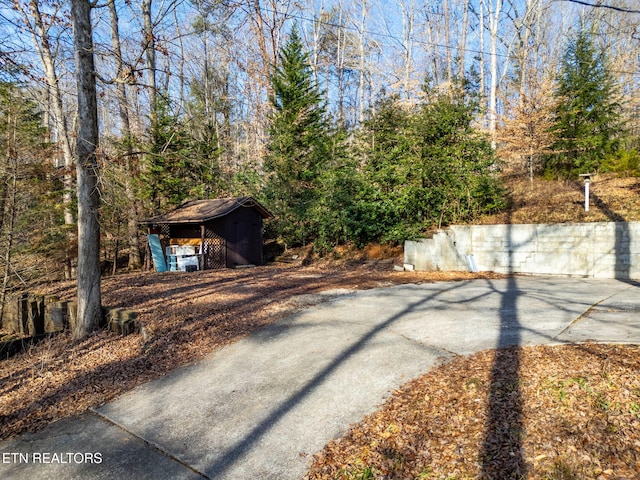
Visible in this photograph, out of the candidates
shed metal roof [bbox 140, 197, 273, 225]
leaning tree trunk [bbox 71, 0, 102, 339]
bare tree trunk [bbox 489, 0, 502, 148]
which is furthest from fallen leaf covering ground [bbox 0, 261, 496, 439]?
bare tree trunk [bbox 489, 0, 502, 148]

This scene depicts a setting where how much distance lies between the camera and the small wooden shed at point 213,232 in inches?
521

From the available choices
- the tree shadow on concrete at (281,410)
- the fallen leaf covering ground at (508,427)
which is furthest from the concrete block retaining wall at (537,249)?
the fallen leaf covering ground at (508,427)

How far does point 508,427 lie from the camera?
8.73 ft

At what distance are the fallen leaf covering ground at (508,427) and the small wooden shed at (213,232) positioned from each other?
430 inches

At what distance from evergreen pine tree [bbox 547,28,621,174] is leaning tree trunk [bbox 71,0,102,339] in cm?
1466

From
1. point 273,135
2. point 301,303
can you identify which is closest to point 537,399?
point 301,303

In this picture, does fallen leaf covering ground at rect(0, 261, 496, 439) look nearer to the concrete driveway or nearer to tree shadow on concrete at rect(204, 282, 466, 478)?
the concrete driveway

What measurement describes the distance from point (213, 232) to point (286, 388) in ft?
34.1

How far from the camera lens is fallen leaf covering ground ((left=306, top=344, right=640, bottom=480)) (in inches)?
90.9

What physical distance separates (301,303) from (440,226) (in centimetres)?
584

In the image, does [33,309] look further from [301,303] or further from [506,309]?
[506,309]

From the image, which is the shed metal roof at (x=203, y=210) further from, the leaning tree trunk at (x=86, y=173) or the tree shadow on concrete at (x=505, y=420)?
the tree shadow on concrete at (x=505, y=420)

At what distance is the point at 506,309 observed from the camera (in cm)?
582

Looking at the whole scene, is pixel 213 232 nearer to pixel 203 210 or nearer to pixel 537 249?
pixel 203 210
